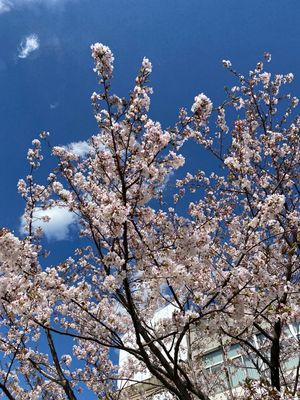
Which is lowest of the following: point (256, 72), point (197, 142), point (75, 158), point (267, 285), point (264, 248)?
point (267, 285)

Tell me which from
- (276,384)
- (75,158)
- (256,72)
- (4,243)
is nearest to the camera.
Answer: (4,243)

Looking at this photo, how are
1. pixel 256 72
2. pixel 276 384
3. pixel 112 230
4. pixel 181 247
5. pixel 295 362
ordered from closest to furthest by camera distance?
pixel 112 230 < pixel 181 247 < pixel 276 384 < pixel 256 72 < pixel 295 362

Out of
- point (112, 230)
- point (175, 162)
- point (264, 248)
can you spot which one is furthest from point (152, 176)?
point (264, 248)

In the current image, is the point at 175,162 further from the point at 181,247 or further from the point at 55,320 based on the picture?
the point at 55,320

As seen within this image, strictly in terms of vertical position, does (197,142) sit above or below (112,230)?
above

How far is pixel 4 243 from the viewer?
4.73m

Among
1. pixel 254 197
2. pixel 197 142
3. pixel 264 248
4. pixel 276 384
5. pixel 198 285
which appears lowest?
pixel 276 384

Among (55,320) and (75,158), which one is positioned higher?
(75,158)

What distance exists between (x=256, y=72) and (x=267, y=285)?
617 centimetres

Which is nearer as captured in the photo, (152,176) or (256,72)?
(152,176)

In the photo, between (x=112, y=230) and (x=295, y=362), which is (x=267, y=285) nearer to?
(x=112, y=230)

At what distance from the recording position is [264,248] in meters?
7.24

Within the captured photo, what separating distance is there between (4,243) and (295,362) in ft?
49.1

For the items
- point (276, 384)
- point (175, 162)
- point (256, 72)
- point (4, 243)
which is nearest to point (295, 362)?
point (276, 384)
